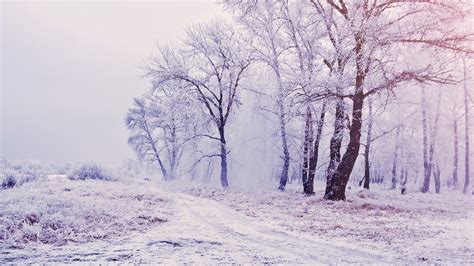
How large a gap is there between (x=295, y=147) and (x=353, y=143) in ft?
36.1

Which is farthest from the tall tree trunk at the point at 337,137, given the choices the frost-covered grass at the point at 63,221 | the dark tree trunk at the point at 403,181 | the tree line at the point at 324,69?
the dark tree trunk at the point at 403,181

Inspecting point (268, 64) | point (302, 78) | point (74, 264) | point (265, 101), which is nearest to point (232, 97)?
point (265, 101)

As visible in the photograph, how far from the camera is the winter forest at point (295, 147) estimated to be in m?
7.07

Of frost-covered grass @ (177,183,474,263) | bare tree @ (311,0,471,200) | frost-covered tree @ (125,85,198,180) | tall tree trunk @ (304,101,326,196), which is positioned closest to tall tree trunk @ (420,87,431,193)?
tall tree trunk @ (304,101,326,196)

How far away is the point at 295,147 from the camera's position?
1021 inches

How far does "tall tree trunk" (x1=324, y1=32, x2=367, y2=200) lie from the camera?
14.1 meters

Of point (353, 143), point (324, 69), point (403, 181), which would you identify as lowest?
point (403, 181)

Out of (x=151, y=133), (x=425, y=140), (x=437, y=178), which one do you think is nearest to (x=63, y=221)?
(x=425, y=140)

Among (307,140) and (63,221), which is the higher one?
(307,140)

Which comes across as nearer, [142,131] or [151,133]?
[151,133]

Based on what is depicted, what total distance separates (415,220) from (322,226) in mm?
3508

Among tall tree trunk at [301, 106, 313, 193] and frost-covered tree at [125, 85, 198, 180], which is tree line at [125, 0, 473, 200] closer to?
tall tree trunk at [301, 106, 313, 193]

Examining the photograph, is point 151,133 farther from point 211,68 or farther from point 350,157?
point 350,157

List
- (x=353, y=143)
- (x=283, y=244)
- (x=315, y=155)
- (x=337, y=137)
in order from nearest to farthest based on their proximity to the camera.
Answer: (x=283, y=244) < (x=353, y=143) < (x=337, y=137) < (x=315, y=155)
